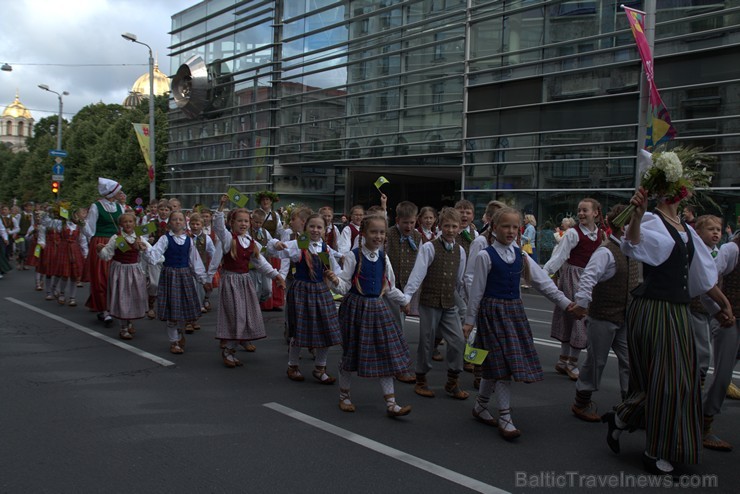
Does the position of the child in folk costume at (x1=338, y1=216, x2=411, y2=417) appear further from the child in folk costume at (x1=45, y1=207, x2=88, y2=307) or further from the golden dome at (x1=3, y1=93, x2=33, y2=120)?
the golden dome at (x1=3, y1=93, x2=33, y2=120)

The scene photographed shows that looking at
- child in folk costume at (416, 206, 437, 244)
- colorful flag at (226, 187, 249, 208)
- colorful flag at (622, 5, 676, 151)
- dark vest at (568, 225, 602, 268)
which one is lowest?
dark vest at (568, 225, 602, 268)

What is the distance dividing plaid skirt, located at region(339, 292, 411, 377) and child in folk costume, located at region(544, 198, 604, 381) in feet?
6.72

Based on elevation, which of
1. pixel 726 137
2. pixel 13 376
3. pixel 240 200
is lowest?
pixel 13 376

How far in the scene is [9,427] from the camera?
4.99 metres

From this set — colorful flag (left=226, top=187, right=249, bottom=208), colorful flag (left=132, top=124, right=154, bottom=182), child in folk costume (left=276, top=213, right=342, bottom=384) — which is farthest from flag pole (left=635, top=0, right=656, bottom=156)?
colorful flag (left=132, top=124, right=154, bottom=182)

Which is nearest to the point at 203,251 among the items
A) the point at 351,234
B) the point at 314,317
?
the point at 351,234

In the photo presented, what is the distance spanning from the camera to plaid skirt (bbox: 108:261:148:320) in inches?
337

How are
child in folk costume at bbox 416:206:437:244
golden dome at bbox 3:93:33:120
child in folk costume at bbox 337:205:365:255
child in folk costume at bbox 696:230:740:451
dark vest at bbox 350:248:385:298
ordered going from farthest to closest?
golden dome at bbox 3:93:33:120, child in folk costume at bbox 337:205:365:255, child in folk costume at bbox 416:206:437:244, dark vest at bbox 350:248:385:298, child in folk costume at bbox 696:230:740:451

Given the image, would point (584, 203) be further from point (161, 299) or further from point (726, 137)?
point (726, 137)

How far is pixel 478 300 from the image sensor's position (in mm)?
→ 5152

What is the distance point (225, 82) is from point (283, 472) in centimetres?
3205

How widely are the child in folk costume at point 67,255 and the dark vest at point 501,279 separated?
904 cm

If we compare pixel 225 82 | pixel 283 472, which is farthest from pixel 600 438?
pixel 225 82

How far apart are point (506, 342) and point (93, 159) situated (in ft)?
174
